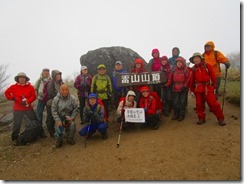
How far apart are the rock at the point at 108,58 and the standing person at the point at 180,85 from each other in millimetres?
3394

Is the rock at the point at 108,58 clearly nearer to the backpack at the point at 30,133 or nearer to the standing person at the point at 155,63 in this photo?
the standing person at the point at 155,63

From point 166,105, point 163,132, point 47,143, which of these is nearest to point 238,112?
point 166,105

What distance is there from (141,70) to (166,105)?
1.79 metres

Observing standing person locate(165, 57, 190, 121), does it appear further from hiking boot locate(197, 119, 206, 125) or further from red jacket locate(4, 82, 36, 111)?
red jacket locate(4, 82, 36, 111)

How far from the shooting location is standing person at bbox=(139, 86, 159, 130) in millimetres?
7410

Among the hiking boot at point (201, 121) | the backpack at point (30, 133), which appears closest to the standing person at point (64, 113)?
the backpack at point (30, 133)

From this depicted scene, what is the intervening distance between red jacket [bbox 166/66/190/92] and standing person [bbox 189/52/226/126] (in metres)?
0.29

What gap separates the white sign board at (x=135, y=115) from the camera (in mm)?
7216

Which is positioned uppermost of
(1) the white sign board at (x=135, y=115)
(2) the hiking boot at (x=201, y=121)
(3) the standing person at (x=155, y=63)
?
(3) the standing person at (x=155, y=63)

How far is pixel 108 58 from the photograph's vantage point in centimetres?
1077

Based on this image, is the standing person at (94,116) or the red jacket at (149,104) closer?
the standing person at (94,116)

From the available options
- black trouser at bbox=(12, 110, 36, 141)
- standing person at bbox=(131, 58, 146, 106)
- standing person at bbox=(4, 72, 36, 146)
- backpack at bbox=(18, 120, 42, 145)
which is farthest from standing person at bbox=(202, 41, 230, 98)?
black trouser at bbox=(12, 110, 36, 141)

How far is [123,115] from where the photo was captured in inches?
299

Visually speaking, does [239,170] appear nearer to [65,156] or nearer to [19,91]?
[65,156]
